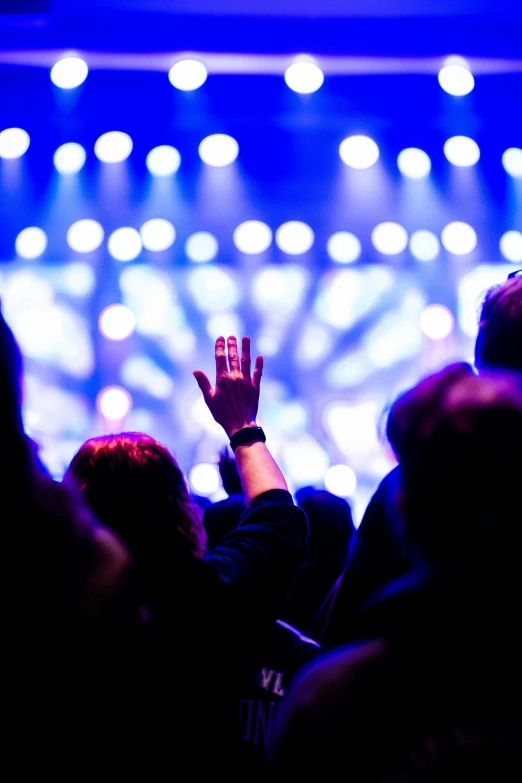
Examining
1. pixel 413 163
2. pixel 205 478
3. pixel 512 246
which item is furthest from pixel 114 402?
pixel 512 246

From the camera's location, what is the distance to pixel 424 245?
13.8ft

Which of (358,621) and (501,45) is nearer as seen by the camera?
(358,621)

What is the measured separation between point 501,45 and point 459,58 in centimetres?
24

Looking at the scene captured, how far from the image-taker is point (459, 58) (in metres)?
4.14

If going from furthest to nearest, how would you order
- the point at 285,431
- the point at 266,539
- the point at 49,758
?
the point at 285,431, the point at 266,539, the point at 49,758

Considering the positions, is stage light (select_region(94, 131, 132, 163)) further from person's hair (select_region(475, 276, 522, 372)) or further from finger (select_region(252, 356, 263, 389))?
person's hair (select_region(475, 276, 522, 372))

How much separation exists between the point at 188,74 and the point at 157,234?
2.81ft

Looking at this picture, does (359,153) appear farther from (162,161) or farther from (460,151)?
(162,161)

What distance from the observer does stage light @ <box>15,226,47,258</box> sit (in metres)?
4.09

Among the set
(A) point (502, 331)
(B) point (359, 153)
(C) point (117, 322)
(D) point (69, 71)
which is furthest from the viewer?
(B) point (359, 153)

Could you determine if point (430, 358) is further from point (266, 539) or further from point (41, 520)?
point (41, 520)

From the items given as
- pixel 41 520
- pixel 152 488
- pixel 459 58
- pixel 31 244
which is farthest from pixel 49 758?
pixel 459 58

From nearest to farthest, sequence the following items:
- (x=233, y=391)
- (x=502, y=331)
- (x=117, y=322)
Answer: (x=502, y=331), (x=233, y=391), (x=117, y=322)

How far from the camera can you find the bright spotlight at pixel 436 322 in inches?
157
